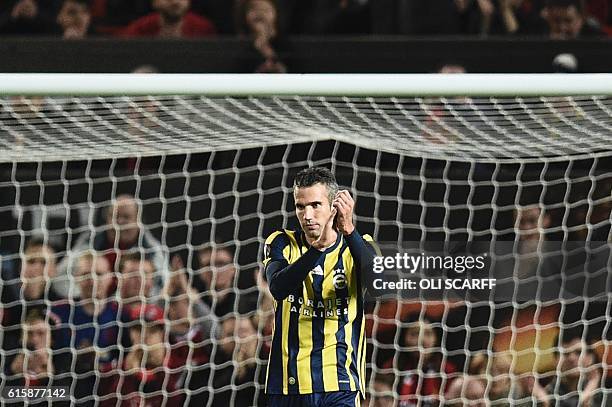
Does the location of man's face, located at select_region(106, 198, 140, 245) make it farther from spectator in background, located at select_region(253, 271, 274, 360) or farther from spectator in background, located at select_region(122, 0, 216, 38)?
spectator in background, located at select_region(122, 0, 216, 38)

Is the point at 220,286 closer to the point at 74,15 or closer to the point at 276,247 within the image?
the point at 276,247

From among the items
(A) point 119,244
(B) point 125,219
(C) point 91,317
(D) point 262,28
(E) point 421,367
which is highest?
(D) point 262,28

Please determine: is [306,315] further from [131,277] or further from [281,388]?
[131,277]

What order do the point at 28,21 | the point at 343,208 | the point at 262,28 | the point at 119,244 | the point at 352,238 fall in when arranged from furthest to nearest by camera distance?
the point at 28,21, the point at 262,28, the point at 119,244, the point at 352,238, the point at 343,208

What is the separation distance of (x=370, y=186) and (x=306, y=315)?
1.34 m

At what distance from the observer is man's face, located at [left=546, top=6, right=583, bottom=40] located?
6285 mm

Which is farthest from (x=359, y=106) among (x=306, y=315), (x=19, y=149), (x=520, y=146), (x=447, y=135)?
(x=19, y=149)

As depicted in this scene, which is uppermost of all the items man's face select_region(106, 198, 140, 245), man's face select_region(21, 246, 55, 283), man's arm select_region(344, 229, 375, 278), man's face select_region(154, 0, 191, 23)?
man's face select_region(154, 0, 191, 23)

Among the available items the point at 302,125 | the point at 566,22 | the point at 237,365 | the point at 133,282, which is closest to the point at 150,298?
the point at 133,282

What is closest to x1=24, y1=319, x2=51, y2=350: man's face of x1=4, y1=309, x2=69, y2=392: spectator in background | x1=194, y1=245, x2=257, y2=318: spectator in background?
x1=4, y1=309, x2=69, y2=392: spectator in background

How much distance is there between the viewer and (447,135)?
479 cm

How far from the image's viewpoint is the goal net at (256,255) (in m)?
4.90

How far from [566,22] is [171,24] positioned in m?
2.16

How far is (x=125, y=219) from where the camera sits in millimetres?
5098
